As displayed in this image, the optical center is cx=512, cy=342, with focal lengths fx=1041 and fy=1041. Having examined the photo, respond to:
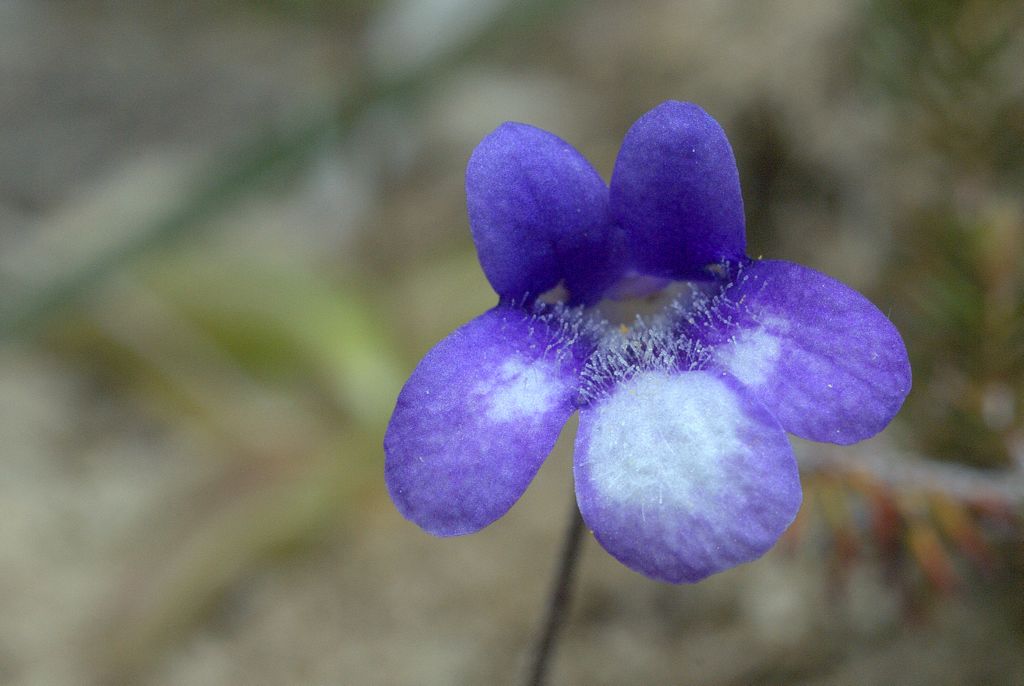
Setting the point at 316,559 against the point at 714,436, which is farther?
the point at 316,559

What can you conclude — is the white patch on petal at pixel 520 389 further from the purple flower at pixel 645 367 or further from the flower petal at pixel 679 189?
the flower petal at pixel 679 189

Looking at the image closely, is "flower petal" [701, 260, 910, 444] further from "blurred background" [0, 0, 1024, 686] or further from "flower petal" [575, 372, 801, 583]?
"blurred background" [0, 0, 1024, 686]

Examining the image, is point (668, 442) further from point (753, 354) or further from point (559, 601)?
point (559, 601)

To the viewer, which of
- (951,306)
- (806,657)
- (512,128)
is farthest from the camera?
(806,657)

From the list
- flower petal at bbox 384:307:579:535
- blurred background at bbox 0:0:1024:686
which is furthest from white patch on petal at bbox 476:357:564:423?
blurred background at bbox 0:0:1024:686

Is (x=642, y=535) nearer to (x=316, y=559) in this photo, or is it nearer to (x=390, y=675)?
(x=390, y=675)

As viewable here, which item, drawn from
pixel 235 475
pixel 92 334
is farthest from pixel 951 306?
pixel 92 334

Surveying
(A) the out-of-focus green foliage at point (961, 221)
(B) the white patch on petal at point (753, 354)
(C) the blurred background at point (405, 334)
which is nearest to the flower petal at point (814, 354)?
(B) the white patch on petal at point (753, 354)
